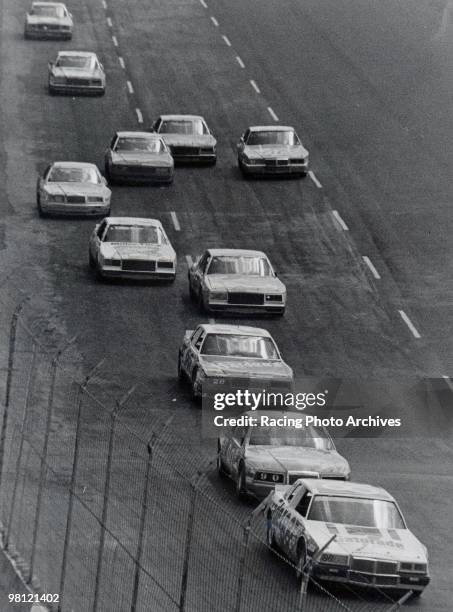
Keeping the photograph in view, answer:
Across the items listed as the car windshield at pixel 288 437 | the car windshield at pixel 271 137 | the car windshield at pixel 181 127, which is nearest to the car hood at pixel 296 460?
the car windshield at pixel 288 437

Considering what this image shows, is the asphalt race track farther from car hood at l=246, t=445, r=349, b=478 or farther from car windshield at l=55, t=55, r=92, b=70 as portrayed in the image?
car windshield at l=55, t=55, r=92, b=70

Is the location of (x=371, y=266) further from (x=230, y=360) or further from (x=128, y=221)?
(x=230, y=360)

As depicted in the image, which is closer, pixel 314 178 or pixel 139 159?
pixel 139 159

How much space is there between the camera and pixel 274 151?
50.9 meters

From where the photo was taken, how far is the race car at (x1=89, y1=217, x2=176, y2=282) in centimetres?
3956

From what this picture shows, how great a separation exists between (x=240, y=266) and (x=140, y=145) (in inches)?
473

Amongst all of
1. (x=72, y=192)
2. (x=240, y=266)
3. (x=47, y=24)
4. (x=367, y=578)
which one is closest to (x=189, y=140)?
(x=72, y=192)

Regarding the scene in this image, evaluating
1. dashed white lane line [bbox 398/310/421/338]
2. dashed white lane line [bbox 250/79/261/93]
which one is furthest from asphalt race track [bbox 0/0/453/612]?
dashed white lane line [bbox 250/79/261/93]

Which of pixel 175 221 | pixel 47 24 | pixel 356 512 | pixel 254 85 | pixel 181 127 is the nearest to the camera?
pixel 356 512

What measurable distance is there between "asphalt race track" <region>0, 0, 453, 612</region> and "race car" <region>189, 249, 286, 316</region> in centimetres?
47

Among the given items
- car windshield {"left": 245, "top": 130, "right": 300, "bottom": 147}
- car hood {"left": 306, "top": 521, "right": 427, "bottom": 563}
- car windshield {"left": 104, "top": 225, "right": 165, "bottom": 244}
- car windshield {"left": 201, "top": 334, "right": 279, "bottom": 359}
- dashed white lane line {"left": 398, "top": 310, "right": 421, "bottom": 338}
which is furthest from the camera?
car windshield {"left": 245, "top": 130, "right": 300, "bottom": 147}

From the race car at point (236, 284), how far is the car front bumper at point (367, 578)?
56.9 ft

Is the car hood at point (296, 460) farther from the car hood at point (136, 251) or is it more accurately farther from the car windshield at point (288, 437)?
the car hood at point (136, 251)

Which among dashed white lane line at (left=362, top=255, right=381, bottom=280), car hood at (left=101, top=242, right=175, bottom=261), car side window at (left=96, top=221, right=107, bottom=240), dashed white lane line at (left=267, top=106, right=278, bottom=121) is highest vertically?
car hood at (left=101, top=242, right=175, bottom=261)
